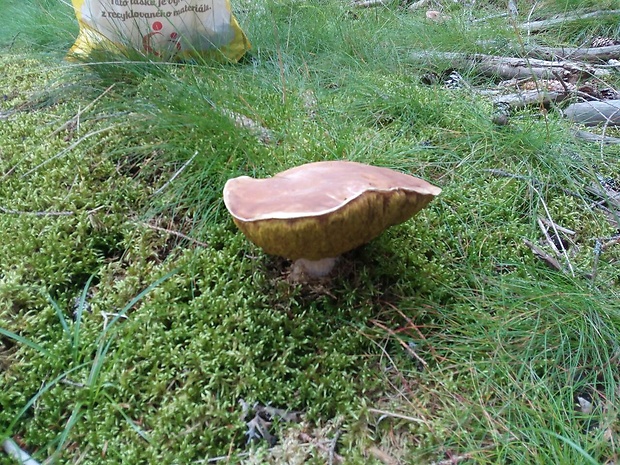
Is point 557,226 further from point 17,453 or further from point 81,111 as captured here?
point 81,111

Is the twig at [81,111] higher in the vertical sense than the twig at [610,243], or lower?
higher

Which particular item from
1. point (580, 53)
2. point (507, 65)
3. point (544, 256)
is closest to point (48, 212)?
point (544, 256)

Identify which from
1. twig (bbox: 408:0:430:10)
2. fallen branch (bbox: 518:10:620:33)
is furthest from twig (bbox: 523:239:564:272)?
twig (bbox: 408:0:430:10)

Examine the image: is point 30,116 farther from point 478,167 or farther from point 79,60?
point 478,167

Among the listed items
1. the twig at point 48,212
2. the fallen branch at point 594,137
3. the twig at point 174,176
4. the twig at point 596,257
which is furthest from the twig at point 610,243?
the twig at point 48,212

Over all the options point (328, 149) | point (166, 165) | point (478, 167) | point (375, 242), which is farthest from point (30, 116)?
point (478, 167)

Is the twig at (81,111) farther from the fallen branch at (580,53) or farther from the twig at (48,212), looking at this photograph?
the fallen branch at (580,53)

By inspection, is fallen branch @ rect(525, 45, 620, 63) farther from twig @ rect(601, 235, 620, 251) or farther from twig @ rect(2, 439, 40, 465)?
twig @ rect(2, 439, 40, 465)
